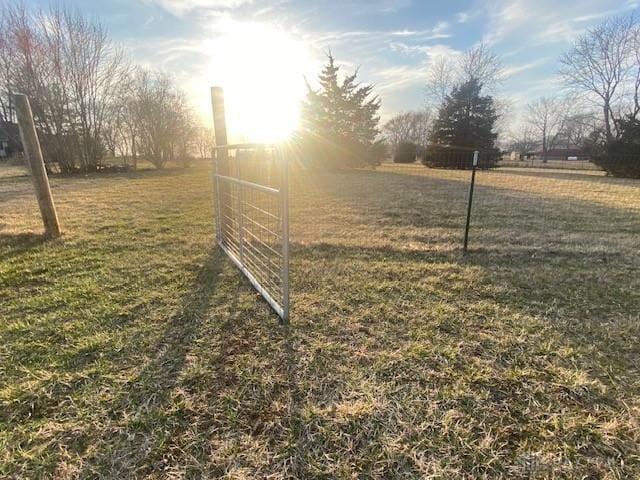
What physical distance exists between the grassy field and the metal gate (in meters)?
0.18

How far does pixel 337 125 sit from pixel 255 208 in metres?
18.0

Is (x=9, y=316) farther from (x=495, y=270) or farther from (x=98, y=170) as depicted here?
(x=98, y=170)

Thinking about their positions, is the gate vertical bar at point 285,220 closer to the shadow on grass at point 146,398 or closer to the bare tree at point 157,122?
the shadow on grass at point 146,398

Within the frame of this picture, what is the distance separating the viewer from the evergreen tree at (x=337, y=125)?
19.0m

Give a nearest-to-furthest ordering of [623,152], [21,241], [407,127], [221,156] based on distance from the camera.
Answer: [221,156], [21,241], [623,152], [407,127]

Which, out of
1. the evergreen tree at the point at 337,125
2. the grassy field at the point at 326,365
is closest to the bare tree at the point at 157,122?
the evergreen tree at the point at 337,125

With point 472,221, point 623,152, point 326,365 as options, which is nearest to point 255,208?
point 326,365

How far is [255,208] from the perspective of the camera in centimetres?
285

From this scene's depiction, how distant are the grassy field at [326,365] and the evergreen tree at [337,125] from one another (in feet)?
52.8

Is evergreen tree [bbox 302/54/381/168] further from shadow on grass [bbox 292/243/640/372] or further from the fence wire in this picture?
shadow on grass [bbox 292/243/640/372]

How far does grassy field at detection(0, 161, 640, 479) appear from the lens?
4.43 ft

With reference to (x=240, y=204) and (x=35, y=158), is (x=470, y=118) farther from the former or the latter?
(x=35, y=158)

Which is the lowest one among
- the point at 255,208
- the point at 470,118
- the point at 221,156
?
the point at 255,208

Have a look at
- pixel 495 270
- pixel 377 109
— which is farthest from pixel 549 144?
pixel 495 270
